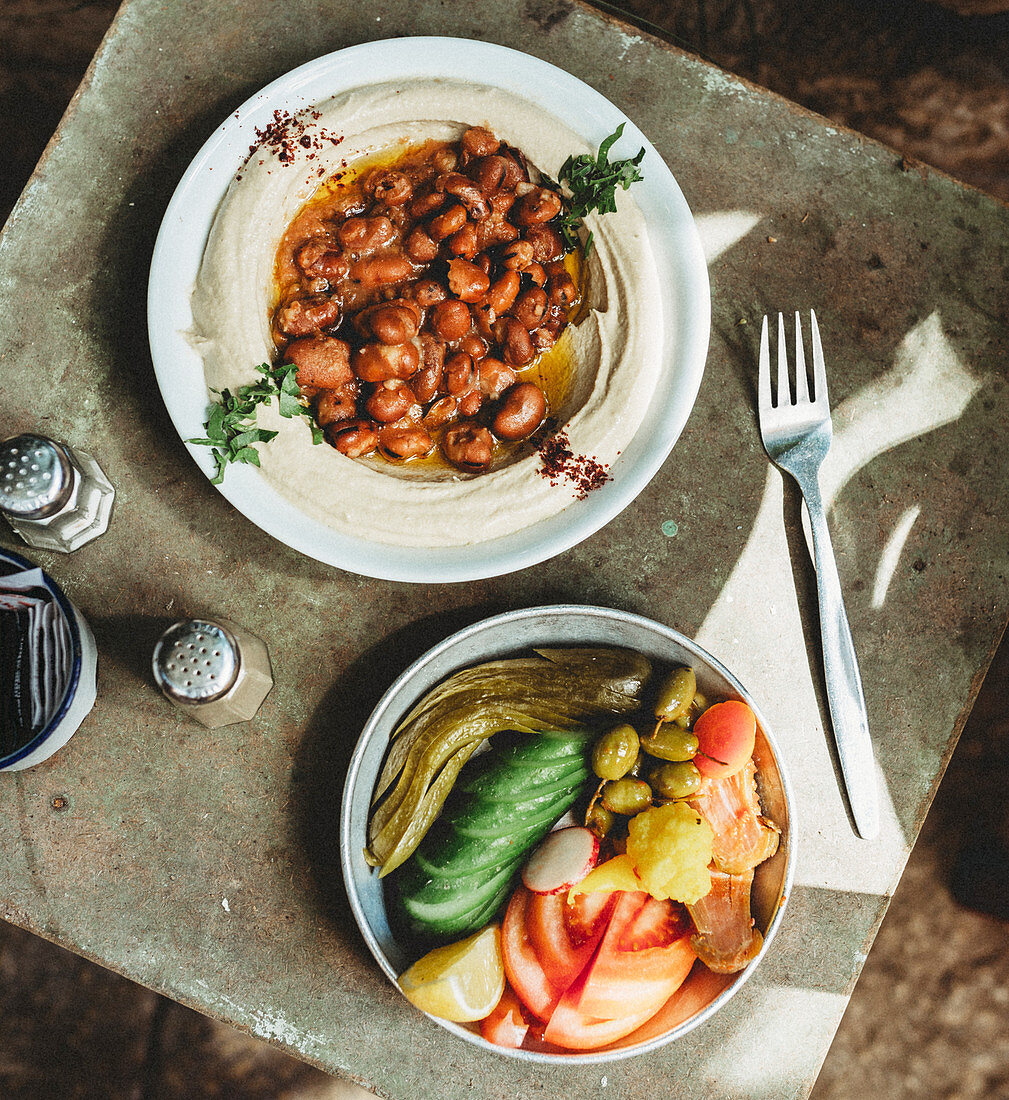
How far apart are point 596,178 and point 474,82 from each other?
44 cm

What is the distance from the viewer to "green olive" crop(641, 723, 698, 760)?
191 cm

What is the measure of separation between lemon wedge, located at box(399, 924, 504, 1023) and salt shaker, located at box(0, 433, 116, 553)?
1388mm

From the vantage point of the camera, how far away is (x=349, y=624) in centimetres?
220

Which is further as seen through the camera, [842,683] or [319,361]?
[842,683]

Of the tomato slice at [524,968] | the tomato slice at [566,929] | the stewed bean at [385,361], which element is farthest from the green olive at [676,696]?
the stewed bean at [385,361]

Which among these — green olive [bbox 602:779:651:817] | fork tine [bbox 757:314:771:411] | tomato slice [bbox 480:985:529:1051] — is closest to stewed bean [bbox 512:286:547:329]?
fork tine [bbox 757:314:771:411]

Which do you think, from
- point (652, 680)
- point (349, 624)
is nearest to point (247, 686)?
point (349, 624)

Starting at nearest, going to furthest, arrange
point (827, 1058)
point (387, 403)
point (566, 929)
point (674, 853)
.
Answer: point (674, 853) < point (566, 929) < point (387, 403) < point (827, 1058)

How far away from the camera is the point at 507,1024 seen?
1.91 m

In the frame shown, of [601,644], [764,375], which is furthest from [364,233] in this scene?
[601,644]

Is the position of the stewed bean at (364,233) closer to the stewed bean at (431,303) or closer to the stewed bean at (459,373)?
the stewed bean at (431,303)

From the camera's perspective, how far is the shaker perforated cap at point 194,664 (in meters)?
1.90

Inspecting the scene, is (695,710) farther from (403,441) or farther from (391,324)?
(391,324)

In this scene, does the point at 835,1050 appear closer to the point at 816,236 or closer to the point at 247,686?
the point at 247,686
